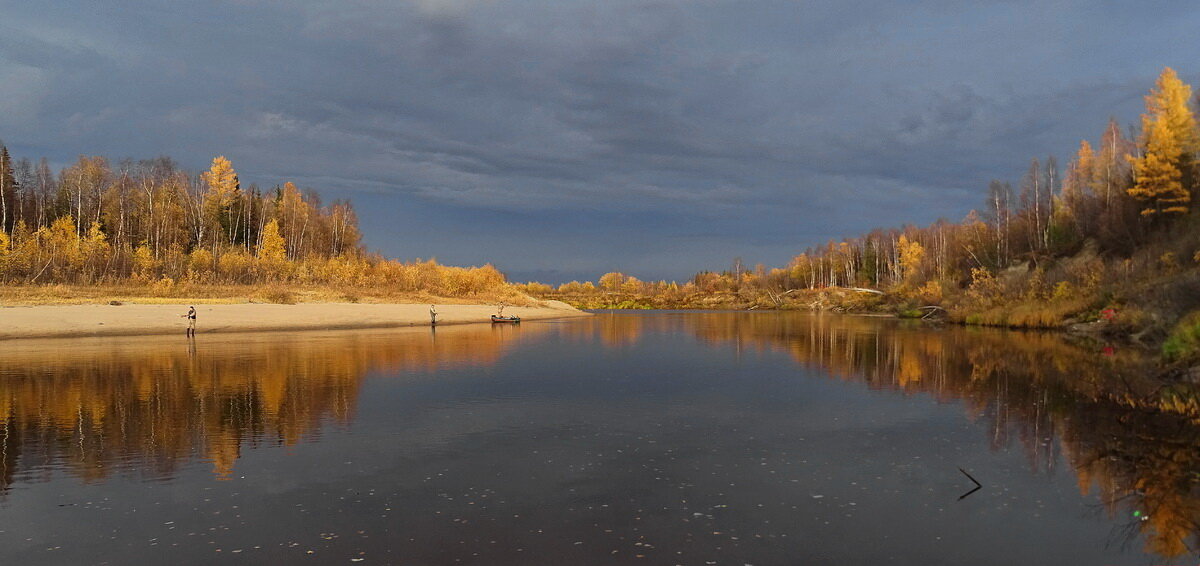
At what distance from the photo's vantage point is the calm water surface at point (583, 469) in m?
7.69

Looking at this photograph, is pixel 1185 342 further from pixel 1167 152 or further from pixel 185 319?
pixel 185 319

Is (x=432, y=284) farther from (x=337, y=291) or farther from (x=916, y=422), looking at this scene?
(x=916, y=422)

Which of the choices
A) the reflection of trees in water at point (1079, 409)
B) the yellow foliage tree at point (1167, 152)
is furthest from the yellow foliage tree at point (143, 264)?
the yellow foliage tree at point (1167, 152)

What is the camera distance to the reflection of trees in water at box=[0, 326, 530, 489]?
1171 cm

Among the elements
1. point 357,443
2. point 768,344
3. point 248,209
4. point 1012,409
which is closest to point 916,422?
point 1012,409

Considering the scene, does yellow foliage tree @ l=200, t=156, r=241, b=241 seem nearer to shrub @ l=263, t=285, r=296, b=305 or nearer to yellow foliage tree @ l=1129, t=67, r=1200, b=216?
shrub @ l=263, t=285, r=296, b=305

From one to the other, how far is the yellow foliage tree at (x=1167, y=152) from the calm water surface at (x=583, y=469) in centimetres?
4385

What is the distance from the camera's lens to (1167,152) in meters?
54.6

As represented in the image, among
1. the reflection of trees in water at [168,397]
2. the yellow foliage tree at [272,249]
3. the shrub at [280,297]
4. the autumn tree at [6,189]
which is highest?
the autumn tree at [6,189]

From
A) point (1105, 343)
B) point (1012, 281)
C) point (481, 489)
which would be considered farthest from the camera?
point (1012, 281)

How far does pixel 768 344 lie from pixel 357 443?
3173 centimetres

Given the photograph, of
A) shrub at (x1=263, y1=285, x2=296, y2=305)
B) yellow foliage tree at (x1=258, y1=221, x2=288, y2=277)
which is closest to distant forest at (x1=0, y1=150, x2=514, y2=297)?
yellow foliage tree at (x1=258, y1=221, x2=288, y2=277)

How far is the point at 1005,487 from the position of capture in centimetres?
1002

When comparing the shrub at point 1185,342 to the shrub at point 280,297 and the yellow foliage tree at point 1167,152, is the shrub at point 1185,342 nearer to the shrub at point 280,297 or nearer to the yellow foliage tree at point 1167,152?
the yellow foliage tree at point 1167,152
